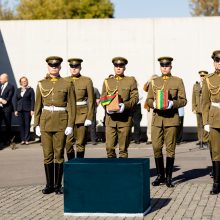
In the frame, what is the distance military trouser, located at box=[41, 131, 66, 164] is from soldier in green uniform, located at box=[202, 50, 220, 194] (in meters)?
2.12

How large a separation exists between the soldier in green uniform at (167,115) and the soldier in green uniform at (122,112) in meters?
0.32

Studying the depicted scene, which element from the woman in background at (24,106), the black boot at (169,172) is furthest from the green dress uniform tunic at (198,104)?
the black boot at (169,172)

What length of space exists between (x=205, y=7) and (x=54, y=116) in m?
51.3

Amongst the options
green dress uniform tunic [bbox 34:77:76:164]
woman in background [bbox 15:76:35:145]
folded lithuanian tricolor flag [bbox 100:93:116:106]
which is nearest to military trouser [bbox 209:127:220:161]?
folded lithuanian tricolor flag [bbox 100:93:116:106]

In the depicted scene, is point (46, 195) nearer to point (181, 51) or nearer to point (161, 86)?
point (161, 86)

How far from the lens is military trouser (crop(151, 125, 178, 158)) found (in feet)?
38.3

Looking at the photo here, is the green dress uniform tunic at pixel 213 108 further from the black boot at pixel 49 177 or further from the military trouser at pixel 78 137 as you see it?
the black boot at pixel 49 177

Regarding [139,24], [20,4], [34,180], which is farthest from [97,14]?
[34,180]

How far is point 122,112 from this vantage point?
11680 mm

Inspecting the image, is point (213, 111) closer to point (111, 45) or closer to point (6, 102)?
point (6, 102)

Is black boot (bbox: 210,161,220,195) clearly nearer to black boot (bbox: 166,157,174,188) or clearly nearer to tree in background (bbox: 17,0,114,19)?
black boot (bbox: 166,157,174,188)

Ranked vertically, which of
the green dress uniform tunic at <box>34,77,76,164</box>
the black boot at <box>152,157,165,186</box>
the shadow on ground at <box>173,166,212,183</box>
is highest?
the green dress uniform tunic at <box>34,77,76,164</box>

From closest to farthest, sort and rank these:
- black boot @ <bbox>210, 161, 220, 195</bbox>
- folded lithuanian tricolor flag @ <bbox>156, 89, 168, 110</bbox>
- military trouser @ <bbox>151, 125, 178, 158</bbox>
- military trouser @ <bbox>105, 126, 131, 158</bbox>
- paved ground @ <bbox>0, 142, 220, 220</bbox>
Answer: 1. paved ground @ <bbox>0, 142, 220, 220</bbox>
2. black boot @ <bbox>210, 161, 220, 195</bbox>
3. folded lithuanian tricolor flag @ <bbox>156, 89, 168, 110</bbox>
4. military trouser @ <bbox>151, 125, 178, 158</bbox>
5. military trouser @ <bbox>105, 126, 131, 158</bbox>

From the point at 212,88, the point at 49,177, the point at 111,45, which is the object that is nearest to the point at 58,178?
the point at 49,177
